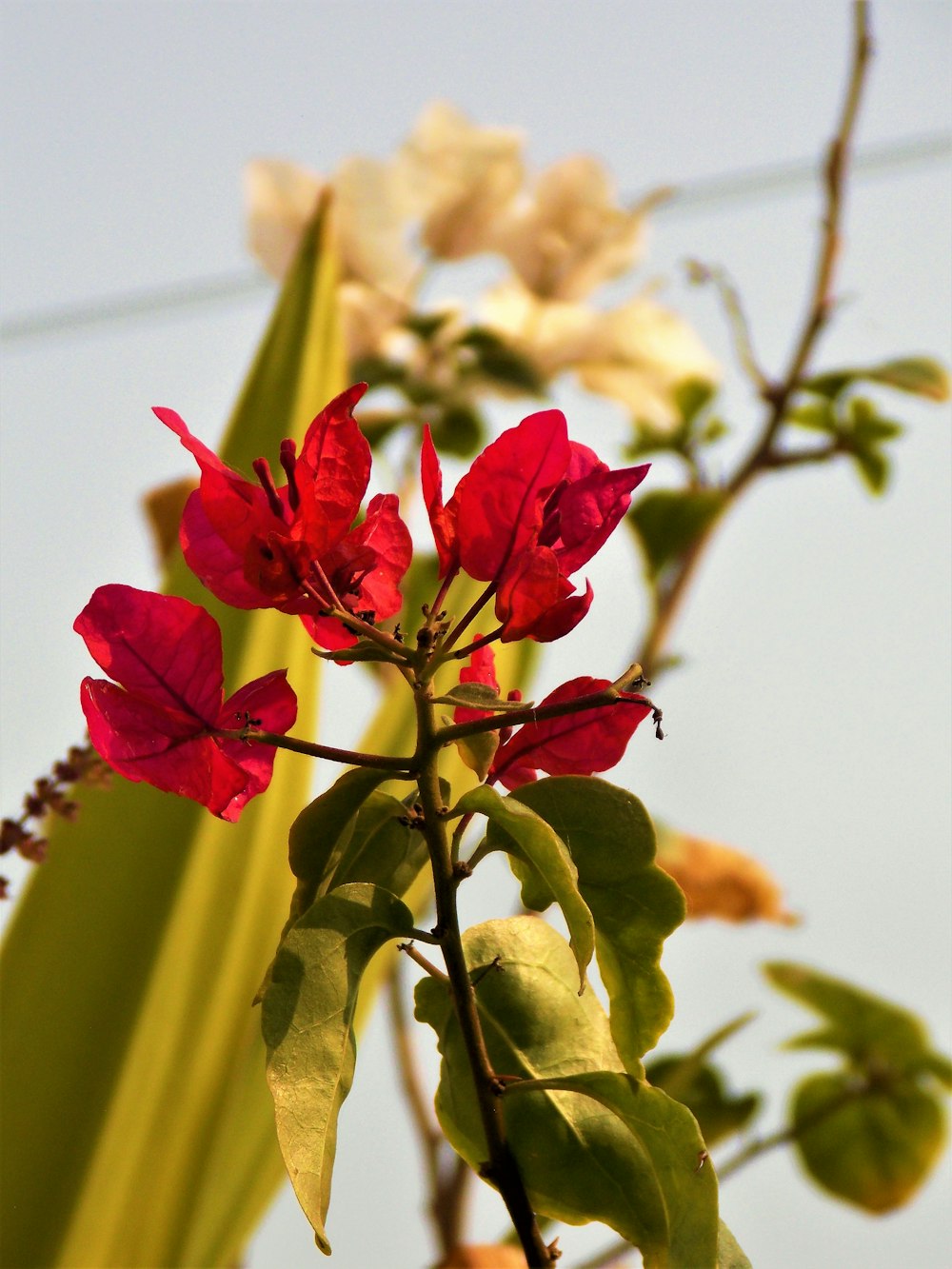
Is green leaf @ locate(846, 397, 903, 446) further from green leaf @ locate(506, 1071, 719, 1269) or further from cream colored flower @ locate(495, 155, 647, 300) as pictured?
green leaf @ locate(506, 1071, 719, 1269)

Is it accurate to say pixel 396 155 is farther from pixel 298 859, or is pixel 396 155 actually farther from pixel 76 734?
pixel 298 859

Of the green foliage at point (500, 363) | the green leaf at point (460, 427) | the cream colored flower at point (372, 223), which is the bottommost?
the green leaf at point (460, 427)

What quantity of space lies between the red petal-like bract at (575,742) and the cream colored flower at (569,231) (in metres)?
0.52

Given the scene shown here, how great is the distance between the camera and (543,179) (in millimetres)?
649

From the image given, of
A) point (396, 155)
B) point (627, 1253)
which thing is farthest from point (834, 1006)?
point (396, 155)

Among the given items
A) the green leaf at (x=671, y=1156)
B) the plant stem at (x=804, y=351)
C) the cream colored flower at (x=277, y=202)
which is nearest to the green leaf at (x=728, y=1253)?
the green leaf at (x=671, y=1156)

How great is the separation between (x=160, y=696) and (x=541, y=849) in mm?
55

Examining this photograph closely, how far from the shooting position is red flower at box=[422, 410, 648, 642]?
0.16 m

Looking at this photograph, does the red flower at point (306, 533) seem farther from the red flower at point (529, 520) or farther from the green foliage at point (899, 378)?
the green foliage at point (899, 378)

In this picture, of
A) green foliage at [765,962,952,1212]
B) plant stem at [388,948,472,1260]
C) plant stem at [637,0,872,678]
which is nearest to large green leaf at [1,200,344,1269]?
plant stem at [388,948,472,1260]

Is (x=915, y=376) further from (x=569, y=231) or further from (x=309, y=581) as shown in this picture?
(x=309, y=581)

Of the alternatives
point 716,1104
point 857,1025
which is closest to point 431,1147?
point 716,1104

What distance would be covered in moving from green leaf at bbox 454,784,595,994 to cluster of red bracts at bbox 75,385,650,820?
0.08ft

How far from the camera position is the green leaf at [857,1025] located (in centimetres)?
63
